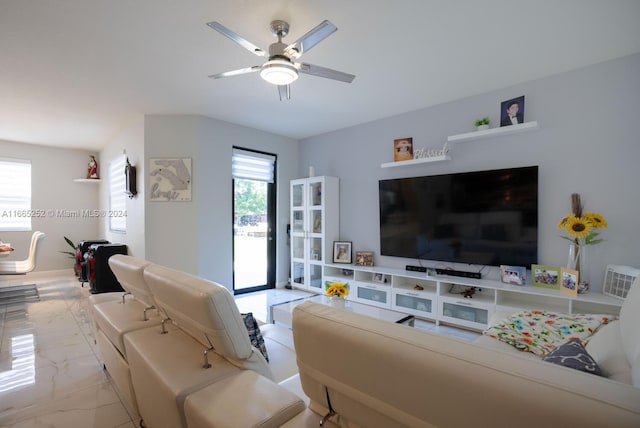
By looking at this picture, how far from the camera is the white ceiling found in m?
1.94

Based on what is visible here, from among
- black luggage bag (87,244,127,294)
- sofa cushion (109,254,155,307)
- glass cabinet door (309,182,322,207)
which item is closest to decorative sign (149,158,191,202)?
black luggage bag (87,244,127,294)

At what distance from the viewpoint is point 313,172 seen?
15.5 ft

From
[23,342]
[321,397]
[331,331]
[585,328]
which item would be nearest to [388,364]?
[331,331]

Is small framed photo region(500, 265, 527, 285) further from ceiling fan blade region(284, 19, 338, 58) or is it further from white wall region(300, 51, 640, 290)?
ceiling fan blade region(284, 19, 338, 58)

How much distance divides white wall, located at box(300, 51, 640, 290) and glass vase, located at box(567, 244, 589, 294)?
52 millimetres

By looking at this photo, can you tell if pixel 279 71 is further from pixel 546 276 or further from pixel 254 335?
A: pixel 546 276

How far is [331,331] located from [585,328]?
1910 mm

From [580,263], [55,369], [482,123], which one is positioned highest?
[482,123]

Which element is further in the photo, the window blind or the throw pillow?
the window blind

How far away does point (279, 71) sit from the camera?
78.1 inches

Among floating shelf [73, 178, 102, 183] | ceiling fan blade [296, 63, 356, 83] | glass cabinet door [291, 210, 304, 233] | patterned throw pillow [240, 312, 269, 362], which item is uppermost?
ceiling fan blade [296, 63, 356, 83]

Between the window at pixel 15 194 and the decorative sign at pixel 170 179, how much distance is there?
349 cm

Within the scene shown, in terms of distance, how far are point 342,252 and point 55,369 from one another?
3217 mm

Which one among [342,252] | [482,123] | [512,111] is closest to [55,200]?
[342,252]
